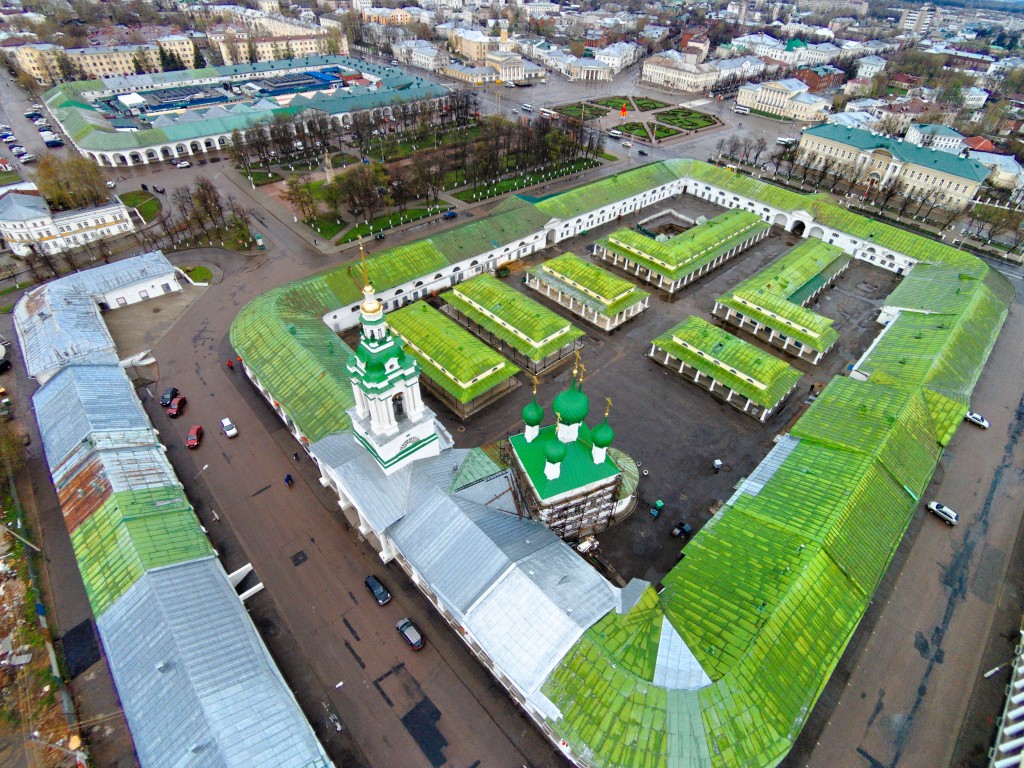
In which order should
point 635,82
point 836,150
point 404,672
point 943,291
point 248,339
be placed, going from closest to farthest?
point 404,672 < point 248,339 < point 943,291 < point 836,150 < point 635,82

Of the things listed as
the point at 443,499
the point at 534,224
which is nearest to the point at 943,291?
the point at 534,224

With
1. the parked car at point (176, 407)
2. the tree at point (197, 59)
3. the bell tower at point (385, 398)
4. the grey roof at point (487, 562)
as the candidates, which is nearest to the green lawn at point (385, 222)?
the parked car at point (176, 407)

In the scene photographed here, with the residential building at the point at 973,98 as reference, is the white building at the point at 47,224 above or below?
below

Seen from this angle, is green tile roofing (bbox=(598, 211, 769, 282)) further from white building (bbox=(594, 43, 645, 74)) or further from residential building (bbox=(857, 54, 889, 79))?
residential building (bbox=(857, 54, 889, 79))

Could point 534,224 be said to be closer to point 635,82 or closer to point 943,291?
point 943,291

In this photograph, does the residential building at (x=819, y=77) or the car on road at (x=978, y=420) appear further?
the residential building at (x=819, y=77)

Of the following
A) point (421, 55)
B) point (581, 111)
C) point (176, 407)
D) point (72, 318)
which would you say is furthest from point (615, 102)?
point (176, 407)

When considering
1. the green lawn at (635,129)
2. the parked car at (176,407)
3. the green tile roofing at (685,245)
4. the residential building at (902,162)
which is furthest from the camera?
the green lawn at (635,129)

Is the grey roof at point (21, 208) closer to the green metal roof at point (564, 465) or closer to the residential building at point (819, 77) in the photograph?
the green metal roof at point (564, 465)
